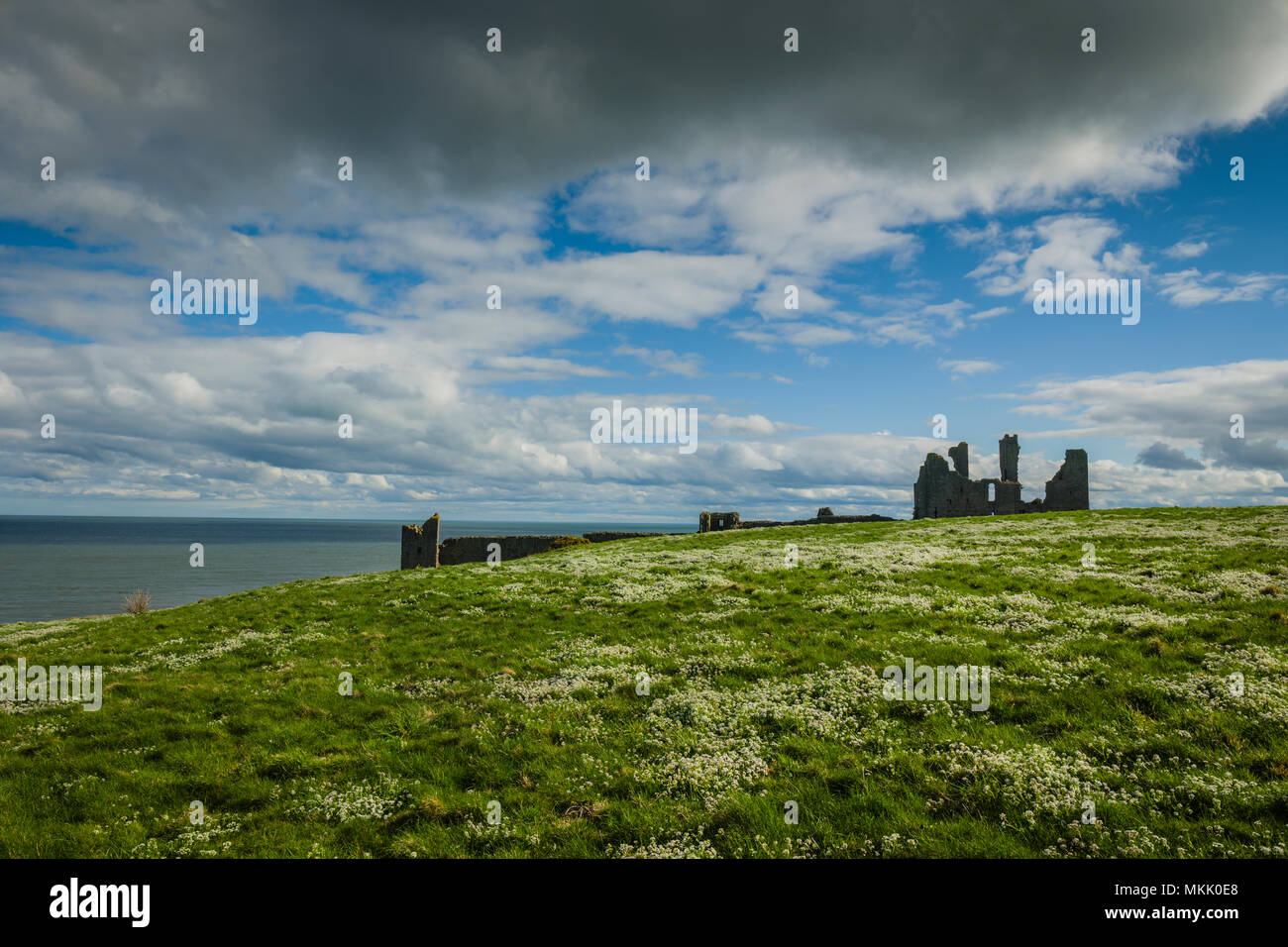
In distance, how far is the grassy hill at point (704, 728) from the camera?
8.83m

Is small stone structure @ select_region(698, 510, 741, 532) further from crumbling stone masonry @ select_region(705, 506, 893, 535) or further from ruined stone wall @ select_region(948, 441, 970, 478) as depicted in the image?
ruined stone wall @ select_region(948, 441, 970, 478)

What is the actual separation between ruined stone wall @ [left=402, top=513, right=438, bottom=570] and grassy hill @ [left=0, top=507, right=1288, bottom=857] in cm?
3070

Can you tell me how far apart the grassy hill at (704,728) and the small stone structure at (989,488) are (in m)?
39.4

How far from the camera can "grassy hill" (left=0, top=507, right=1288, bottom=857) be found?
8.83m

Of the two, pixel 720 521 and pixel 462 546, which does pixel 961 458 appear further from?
pixel 462 546

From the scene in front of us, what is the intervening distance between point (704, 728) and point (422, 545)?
47.9 metres

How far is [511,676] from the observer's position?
16.1m

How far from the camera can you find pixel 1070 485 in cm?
5900

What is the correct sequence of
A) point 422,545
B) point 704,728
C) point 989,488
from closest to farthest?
1. point 704,728
2. point 422,545
3. point 989,488

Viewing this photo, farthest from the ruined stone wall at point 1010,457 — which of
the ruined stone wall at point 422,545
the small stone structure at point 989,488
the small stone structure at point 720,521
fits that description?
the ruined stone wall at point 422,545

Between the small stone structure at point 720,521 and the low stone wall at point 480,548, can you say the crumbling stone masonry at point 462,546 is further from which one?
the small stone structure at point 720,521

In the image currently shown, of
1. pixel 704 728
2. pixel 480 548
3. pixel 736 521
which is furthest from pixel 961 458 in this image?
pixel 704 728
